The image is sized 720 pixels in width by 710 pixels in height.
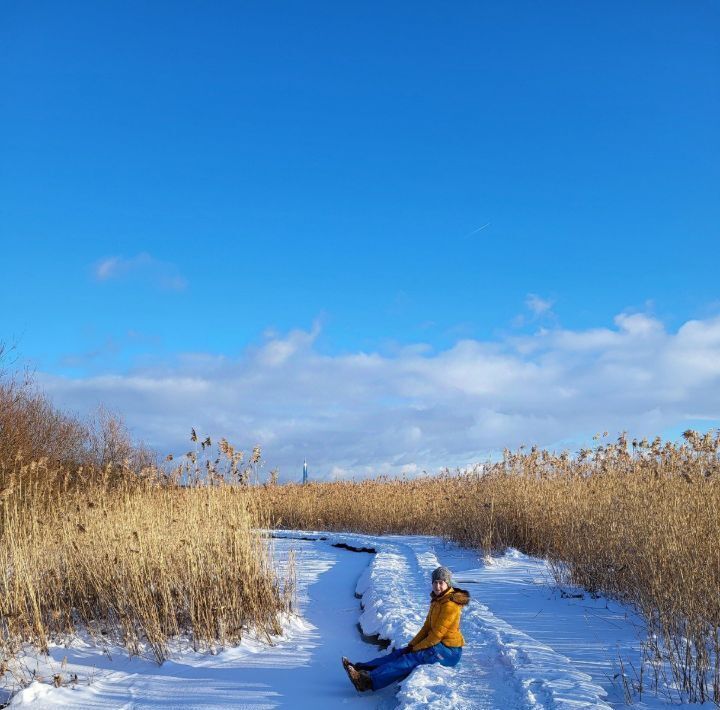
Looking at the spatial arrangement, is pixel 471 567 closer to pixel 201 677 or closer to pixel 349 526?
pixel 201 677

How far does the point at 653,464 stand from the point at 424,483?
8718mm

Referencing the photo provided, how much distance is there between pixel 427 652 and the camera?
A: 4.96m

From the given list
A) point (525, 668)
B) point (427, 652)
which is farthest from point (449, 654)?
point (525, 668)

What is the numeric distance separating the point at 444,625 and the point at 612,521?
13.3 ft

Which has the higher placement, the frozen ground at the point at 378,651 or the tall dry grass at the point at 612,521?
the tall dry grass at the point at 612,521

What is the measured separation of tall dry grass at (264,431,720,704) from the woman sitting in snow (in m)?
1.39

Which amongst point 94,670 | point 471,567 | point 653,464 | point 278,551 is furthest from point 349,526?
point 94,670

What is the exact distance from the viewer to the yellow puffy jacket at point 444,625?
500cm

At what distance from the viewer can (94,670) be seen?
5.71 metres

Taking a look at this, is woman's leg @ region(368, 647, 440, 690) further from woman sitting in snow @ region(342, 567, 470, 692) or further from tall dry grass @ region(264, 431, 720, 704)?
tall dry grass @ region(264, 431, 720, 704)

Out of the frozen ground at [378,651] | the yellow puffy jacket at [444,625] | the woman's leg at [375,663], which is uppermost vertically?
the yellow puffy jacket at [444,625]

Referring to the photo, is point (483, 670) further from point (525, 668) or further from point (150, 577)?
point (150, 577)

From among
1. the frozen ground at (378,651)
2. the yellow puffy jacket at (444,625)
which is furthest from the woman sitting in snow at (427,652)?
the frozen ground at (378,651)

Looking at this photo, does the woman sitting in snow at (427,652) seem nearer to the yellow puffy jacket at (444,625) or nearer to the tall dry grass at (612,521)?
the yellow puffy jacket at (444,625)
